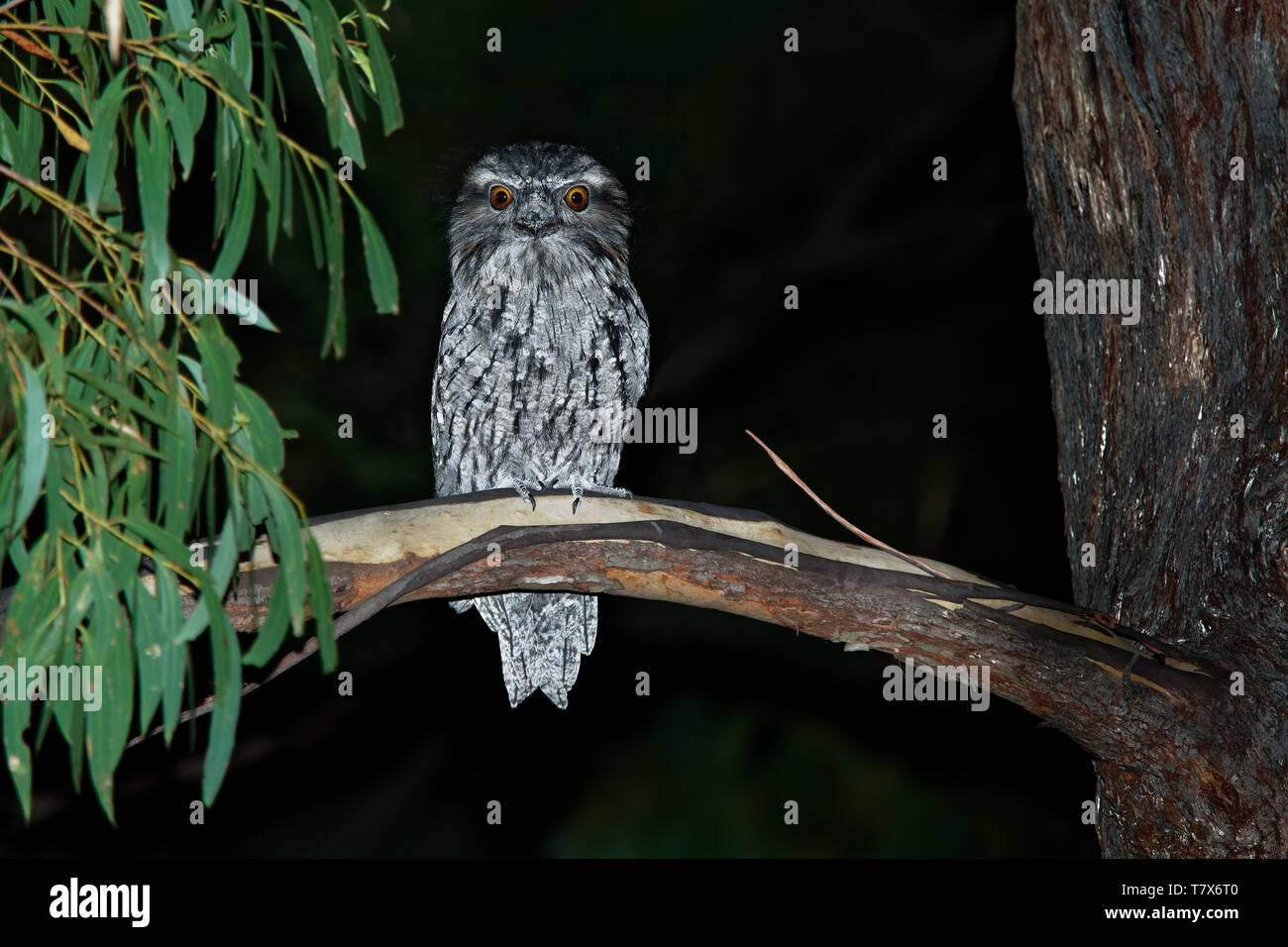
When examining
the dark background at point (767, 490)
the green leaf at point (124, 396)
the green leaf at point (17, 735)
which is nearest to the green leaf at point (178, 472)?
the green leaf at point (124, 396)

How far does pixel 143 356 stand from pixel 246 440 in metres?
0.17

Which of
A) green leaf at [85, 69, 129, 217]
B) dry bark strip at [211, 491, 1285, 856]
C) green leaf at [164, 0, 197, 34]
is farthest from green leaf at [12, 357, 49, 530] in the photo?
dry bark strip at [211, 491, 1285, 856]

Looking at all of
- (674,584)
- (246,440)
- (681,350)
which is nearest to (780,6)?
(681,350)

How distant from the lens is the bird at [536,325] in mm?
2801

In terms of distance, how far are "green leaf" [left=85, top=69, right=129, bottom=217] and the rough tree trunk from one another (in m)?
1.90

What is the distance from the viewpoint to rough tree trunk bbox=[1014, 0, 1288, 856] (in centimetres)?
205

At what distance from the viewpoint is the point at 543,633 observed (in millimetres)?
3078

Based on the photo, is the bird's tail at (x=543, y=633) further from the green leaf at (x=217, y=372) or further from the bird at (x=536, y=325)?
the green leaf at (x=217, y=372)

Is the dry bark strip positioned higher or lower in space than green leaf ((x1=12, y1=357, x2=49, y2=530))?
lower

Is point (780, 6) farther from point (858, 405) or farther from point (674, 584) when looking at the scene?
point (674, 584)

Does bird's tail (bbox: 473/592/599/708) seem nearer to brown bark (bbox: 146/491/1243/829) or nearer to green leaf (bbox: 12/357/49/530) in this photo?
brown bark (bbox: 146/491/1243/829)

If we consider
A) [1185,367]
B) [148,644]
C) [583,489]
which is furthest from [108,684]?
[1185,367]

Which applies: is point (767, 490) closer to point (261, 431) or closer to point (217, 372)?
point (261, 431)

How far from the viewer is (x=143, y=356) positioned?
1.42m
